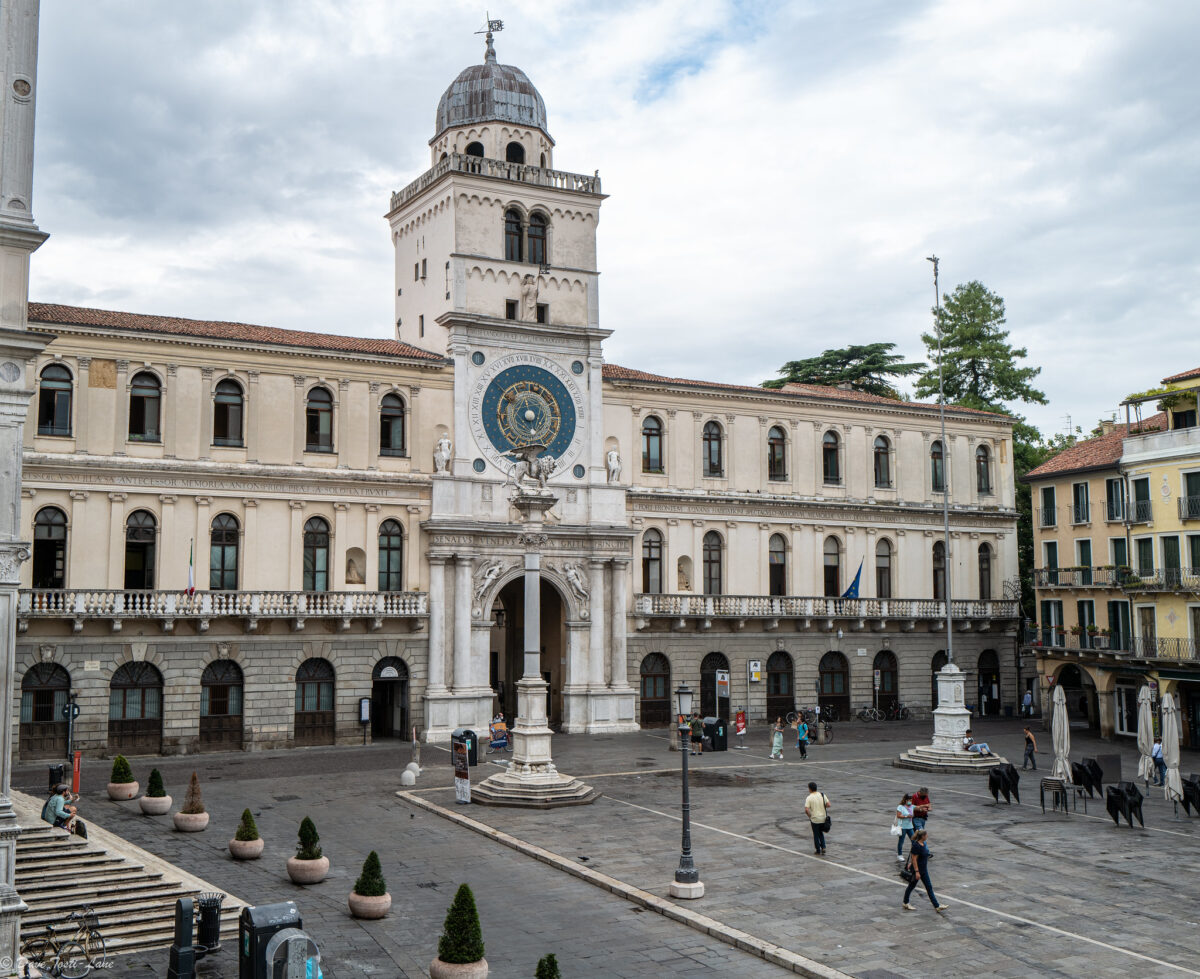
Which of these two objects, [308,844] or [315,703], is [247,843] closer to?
[308,844]

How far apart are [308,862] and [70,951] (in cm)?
584

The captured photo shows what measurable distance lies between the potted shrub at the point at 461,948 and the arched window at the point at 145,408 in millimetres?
30250

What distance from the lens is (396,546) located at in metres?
46.9

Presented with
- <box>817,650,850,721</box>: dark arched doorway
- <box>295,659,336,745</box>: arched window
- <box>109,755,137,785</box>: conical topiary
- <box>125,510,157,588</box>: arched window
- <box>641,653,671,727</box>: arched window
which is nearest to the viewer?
<box>109,755,137,785</box>: conical topiary

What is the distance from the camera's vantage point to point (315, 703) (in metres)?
44.4

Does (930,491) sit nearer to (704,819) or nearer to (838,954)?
(704,819)

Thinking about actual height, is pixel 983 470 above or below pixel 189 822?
above

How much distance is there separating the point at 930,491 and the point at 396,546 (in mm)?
28604

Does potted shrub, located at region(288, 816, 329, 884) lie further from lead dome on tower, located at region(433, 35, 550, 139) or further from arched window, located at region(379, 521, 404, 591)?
lead dome on tower, located at region(433, 35, 550, 139)

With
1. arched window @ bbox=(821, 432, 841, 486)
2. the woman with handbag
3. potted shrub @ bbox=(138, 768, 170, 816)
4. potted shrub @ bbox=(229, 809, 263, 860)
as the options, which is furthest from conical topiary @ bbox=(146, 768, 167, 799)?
arched window @ bbox=(821, 432, 841, 486)

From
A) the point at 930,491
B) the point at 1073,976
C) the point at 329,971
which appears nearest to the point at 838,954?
the point at 1073,976

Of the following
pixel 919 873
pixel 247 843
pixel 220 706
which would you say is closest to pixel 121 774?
pixel 247 843

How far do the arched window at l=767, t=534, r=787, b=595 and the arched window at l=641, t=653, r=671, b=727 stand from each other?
7.10 m

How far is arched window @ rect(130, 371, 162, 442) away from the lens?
42219mm
